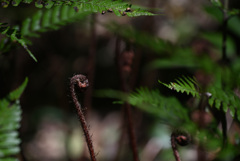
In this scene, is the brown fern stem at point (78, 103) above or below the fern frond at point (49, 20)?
below

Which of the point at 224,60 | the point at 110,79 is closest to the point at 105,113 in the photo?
the point at 110,79

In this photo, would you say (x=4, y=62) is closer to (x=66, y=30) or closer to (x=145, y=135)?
(x=145, y=135)

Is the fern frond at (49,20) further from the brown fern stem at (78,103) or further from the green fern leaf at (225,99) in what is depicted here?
the green fern leaf at (225,99)

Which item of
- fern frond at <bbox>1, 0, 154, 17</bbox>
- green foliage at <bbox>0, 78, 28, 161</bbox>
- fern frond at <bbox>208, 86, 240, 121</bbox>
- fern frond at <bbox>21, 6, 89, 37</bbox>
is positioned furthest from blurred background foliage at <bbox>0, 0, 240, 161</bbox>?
green foliage at <bbox>0, 78, 28, 161</bbox>

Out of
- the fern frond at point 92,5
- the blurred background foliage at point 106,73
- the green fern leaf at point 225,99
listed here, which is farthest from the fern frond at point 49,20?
the green fern leaf at point 225,99

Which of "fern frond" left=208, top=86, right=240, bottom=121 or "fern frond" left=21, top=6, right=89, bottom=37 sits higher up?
"fern frond" left=21, top=6, right=89, bottom=37

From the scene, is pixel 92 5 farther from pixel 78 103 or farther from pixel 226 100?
pixel 226 100

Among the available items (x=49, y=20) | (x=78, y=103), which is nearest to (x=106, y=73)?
(x=49, y=20)

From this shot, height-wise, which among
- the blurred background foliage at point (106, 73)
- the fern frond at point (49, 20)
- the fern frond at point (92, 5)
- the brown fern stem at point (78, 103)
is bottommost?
the blurred background foliage at point (106, 73)

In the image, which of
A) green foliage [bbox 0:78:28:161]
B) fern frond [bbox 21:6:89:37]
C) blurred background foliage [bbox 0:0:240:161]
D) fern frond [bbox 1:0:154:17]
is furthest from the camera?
blurred background foliage [bbox 0:0:240:161]

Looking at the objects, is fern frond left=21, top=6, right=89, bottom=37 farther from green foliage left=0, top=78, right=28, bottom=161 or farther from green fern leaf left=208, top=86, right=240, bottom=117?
green fern leaf left=208, top=86, right=240, bottom=117
